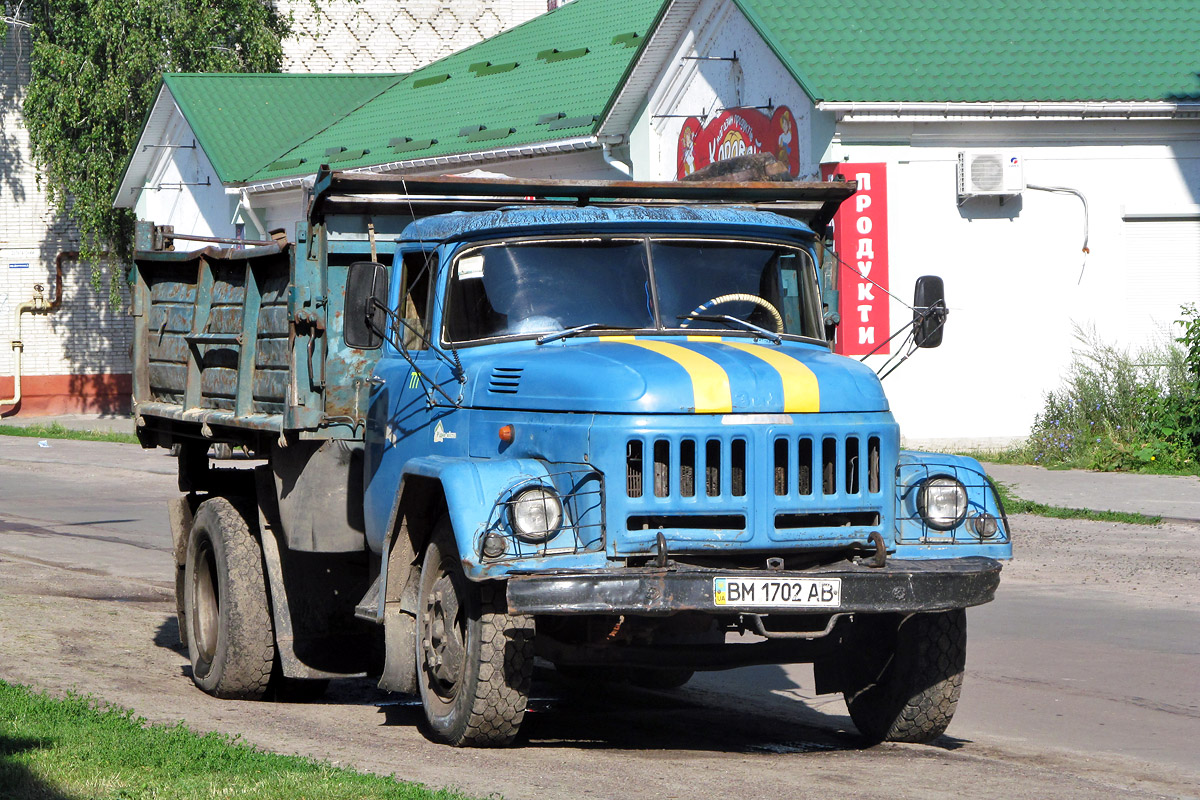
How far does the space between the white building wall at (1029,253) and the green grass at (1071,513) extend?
433 cm

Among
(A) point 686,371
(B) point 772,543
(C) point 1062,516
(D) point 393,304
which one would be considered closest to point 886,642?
(B) point 772,543

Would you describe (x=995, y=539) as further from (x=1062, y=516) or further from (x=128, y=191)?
(x=128, y=191)

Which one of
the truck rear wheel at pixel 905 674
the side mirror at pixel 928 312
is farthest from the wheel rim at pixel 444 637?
the side mirror at pixel 928 312

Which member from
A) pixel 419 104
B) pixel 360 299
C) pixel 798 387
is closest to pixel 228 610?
pixel 360 299

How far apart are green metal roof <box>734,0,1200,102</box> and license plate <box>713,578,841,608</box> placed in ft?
45.8

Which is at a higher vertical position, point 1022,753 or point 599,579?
point 599,579

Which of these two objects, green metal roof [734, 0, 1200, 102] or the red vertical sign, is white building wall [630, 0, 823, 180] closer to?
green metal roof [734, 0, 1200, 102]

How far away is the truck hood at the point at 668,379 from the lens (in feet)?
20.1

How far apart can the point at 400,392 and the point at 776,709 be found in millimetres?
2479

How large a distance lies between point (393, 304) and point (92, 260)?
28.3m

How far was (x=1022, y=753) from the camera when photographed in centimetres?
693

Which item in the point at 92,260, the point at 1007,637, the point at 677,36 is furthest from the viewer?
the point at 92,260

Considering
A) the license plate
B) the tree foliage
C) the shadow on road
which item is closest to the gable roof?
the tree foliage

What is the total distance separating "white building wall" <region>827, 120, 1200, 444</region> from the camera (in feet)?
66.2
